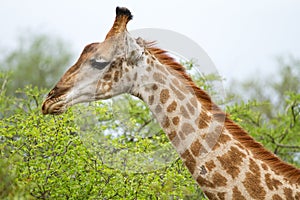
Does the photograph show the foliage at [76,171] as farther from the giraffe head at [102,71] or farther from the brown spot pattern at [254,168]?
the brown spot pattern at [254,168]

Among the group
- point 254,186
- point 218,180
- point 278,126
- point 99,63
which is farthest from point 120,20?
point 278,126

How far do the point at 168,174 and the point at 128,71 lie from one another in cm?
195

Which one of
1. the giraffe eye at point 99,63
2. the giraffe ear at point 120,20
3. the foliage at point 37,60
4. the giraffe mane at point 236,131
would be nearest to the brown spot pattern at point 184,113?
the giraffe mane at point 236,131

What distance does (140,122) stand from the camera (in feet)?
36.8

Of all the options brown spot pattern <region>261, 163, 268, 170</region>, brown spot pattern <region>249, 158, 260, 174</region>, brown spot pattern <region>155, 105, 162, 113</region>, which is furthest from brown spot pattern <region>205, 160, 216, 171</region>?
brown spot pattern <region>155, 105, 162, 113</region>

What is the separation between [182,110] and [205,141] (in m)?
0.39

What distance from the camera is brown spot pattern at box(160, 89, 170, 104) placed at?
5.52 m

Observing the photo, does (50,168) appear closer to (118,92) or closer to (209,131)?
(118,92)

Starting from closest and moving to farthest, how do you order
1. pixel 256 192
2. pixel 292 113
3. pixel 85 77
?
1. pixel 256 192
2. pixel 85 77
3. pixel 292 113

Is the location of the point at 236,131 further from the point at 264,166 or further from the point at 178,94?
the point at 178,94

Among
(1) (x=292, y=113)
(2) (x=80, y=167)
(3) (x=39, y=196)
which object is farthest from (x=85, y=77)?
(1) (x=292, y=113)

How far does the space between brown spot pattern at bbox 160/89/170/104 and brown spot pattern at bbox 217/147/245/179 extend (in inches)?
30.7

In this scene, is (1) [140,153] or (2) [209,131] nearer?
(2) [209,131]

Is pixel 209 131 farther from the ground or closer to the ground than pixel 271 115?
farther from the ground
